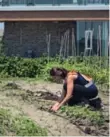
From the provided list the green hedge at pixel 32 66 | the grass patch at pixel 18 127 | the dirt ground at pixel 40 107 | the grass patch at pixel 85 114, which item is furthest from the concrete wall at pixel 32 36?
the grass patch at pixel 18 127

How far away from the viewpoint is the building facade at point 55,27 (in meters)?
26.3

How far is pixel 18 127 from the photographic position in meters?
8.25

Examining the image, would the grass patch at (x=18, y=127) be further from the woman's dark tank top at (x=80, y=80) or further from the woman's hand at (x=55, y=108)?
the woman's dark tank top at (x=80, y=80)

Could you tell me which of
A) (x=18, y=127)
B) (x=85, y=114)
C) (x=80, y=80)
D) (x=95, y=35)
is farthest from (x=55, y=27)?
(x=18, y=127)

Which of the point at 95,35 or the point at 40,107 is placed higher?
the point at 40,107

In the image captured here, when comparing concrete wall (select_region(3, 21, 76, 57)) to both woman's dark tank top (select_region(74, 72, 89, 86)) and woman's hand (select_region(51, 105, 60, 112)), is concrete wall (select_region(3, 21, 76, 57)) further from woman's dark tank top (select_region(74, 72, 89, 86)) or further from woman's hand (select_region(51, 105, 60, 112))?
woman's hand (select_region(51, 105, 60, 112))

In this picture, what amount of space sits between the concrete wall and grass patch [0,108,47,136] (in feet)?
61.4

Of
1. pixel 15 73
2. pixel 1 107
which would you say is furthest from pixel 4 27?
pixel 1 107

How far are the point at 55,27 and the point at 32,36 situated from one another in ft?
4.54

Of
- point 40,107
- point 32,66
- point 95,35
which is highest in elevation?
point 40,107

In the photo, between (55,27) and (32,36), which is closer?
(55,27)

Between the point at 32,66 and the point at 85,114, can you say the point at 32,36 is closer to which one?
the point at 32,66

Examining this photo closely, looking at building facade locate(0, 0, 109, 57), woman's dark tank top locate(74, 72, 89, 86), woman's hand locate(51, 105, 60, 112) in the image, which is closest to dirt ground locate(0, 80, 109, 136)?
woman's hand locate(51, 105, 60, 112)

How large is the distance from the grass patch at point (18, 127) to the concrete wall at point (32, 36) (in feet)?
61.4
